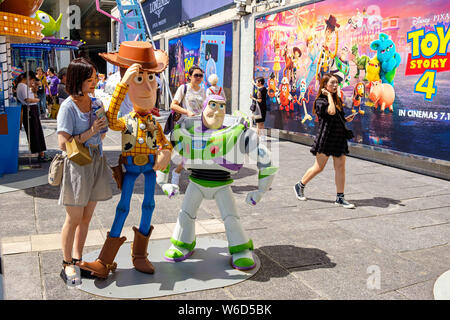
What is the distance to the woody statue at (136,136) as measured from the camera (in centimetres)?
330

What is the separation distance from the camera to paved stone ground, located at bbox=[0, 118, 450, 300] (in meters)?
3.28

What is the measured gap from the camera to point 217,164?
355 cm

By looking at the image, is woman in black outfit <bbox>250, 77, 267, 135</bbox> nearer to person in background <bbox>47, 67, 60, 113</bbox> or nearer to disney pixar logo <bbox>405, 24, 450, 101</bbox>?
disney pixar logo <bbox>405, 24, 450, 101</bbox>

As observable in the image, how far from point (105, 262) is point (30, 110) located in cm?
569

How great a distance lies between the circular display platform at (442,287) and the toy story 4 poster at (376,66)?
170 inches

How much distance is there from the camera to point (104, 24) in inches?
1893

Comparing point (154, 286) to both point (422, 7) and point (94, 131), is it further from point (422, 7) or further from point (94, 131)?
point (422, 7)

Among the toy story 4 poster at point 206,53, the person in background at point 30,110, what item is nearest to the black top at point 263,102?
the toy story 4 poster at point 206,53

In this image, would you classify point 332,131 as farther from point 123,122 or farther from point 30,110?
point 30,110

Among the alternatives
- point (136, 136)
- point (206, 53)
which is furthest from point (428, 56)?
point (206, 53)

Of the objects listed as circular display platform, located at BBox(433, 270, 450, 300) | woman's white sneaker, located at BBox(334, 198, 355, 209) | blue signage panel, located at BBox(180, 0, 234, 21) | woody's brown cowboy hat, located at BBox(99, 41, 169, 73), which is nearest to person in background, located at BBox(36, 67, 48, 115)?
blue signage panel, located at BBox(180, 0, 234, 21)

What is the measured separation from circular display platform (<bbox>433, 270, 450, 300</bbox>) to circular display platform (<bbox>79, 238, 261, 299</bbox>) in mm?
1387

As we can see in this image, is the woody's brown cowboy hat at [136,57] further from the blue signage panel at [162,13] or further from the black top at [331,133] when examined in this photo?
the blue signage panel at [162,13]
